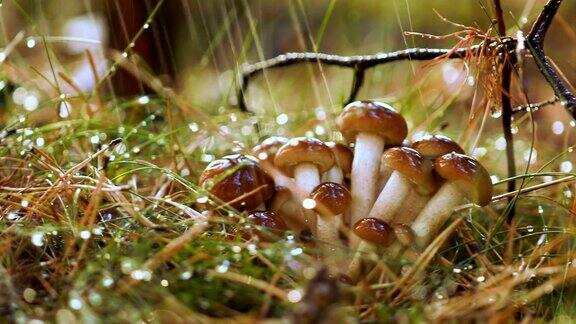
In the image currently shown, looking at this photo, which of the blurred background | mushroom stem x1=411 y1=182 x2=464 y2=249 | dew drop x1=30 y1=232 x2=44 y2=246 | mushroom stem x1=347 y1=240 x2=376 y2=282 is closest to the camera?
dew drop x1=30 y1=232 x2=44 y2=246

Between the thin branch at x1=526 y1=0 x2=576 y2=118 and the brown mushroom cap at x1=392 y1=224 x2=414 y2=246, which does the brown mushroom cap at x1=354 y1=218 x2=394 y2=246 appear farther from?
the thin branch at x1=526 y1=0 x2=576 y2=118

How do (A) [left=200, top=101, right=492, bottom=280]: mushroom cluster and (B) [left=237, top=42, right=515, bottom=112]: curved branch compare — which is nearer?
(A) [left=200, top=101, right=492, bottom=280]: mushroom cluster

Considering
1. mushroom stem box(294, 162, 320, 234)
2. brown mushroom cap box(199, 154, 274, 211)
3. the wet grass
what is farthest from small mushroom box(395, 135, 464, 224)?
brown mushroom cap box(199, 154, 274, 211)

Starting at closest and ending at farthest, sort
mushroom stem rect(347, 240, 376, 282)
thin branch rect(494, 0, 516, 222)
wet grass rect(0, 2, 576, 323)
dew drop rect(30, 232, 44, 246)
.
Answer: wet grass rect(0, 2, 576, 323)
dew drop rect(30, 232, 44, 246)
mushroom stem rect(347, 240, 376, 282)
thin branch rect(494, 0, 516, 222)

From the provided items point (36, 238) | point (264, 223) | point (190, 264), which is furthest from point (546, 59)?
point (36, 238)

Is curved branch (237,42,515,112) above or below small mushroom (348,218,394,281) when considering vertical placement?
above

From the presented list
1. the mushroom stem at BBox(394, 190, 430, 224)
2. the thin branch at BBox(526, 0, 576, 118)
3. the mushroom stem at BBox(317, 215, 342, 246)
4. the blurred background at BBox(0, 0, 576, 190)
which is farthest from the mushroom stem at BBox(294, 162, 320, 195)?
the thin branch at BBox(526, 0, 576, 118)

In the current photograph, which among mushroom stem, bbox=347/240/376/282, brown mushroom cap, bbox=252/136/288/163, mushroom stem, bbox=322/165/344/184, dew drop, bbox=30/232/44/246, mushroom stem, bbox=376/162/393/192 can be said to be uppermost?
dew drop, bbox=30/232/44/246
